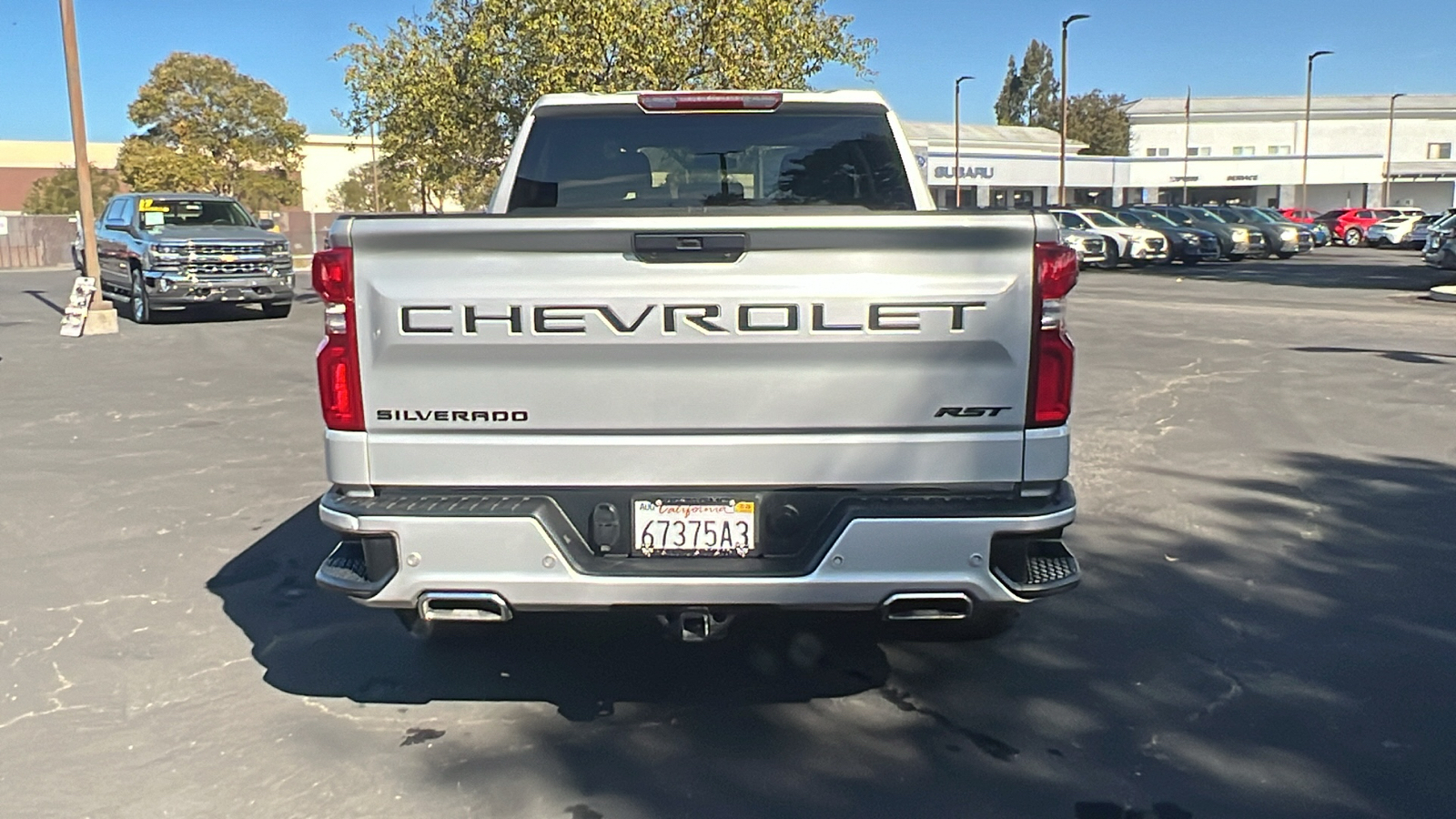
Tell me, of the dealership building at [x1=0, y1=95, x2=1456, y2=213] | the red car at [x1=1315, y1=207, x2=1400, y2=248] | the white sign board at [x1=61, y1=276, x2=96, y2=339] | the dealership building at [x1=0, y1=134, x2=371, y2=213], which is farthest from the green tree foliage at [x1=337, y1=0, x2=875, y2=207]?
the dealership building at [x1=0, y1=134, x2=371, y2=213]

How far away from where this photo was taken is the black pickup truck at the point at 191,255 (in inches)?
698

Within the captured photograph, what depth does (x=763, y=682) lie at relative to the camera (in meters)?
4.36

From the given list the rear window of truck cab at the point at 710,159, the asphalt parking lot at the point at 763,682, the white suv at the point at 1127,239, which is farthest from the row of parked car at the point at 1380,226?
the rear window of truck cab at the point at 710,159

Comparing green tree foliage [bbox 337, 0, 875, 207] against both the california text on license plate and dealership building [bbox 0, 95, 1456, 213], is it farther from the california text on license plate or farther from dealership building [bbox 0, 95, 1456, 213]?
dealership building [bbox 0, 95, 1456, 213]

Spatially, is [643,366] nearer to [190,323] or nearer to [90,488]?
[90,488]

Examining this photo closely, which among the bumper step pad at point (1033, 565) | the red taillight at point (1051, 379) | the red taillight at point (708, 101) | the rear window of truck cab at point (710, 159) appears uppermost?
the red taillight at point (708, 101)

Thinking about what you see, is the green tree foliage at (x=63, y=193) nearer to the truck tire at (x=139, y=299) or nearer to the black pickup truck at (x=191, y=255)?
the black pickup truck at (x=191, y=255)

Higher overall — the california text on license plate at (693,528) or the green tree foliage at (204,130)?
the green tree foliage at (204,130)

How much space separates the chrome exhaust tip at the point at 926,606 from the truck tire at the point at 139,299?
17.3m

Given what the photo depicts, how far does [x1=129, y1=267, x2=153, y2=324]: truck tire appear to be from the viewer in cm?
1808

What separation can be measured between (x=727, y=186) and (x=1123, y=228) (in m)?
28.0

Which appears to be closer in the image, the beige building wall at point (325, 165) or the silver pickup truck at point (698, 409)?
the silver pickup truck at point (698, 409)

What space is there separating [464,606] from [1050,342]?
1926 mm

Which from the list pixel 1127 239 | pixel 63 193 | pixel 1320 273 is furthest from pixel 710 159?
pixel 63 193
